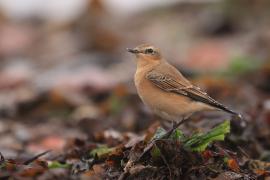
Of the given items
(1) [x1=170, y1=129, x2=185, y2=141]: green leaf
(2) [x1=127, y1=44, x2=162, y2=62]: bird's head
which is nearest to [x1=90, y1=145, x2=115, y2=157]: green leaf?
(1) [x1=170, y1=129, x2=185, y2=141]: green leaf

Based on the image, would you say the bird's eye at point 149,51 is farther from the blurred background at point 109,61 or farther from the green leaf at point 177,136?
the green leaf at point 177,136

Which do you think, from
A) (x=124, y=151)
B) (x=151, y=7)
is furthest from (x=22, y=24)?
(x=124, y=151)

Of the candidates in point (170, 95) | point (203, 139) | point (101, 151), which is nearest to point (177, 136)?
point (203, 139)

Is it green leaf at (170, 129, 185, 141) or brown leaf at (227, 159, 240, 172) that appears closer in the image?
brown leaf at (227, 159, 240, 172)

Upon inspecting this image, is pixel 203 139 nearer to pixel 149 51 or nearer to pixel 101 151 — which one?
pixel 101 151

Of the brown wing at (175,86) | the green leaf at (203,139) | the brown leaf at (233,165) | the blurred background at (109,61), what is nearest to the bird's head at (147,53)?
the brown wing at (175,86)

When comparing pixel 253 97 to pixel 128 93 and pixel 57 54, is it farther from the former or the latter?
pixel 57 54

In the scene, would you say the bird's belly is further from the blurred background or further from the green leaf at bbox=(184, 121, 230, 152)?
the green leaf at bbox=(184, 121, 230, 152)
